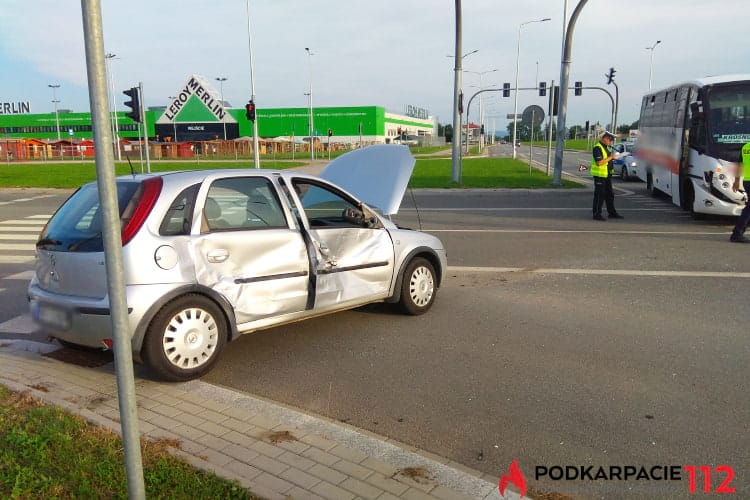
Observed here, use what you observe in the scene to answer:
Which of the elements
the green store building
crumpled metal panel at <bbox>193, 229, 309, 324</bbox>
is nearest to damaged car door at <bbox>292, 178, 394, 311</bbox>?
crumpled metal panel at <bbox>193, 229, 309, 324</bbox>

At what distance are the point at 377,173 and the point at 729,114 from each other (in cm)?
861

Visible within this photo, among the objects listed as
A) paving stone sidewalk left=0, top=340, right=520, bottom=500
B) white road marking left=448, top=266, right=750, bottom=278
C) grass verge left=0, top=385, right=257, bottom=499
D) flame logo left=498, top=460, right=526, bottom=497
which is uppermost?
grass verge left=0, top=385, right=257, bottom=499

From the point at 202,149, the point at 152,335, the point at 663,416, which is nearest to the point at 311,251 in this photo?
the point at 152,335

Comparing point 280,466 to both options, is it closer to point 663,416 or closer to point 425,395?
point 425,395

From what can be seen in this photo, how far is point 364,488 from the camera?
2.98 meters

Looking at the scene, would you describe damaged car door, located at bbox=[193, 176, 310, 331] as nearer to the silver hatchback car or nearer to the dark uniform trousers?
the silver hatchback car

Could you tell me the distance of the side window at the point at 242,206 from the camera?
15.4 feet

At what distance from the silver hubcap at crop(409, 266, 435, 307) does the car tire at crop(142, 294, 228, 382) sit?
2144mm

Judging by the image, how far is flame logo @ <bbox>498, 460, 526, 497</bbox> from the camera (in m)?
3.08

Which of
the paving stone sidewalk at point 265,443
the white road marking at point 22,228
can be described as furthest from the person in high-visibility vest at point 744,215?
the white road marking at point 22,228

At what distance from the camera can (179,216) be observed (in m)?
4.48

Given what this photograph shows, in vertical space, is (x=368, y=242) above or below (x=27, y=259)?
above

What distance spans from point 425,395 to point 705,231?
9.29 meters

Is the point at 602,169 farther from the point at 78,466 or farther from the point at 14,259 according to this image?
the point at 78,466
